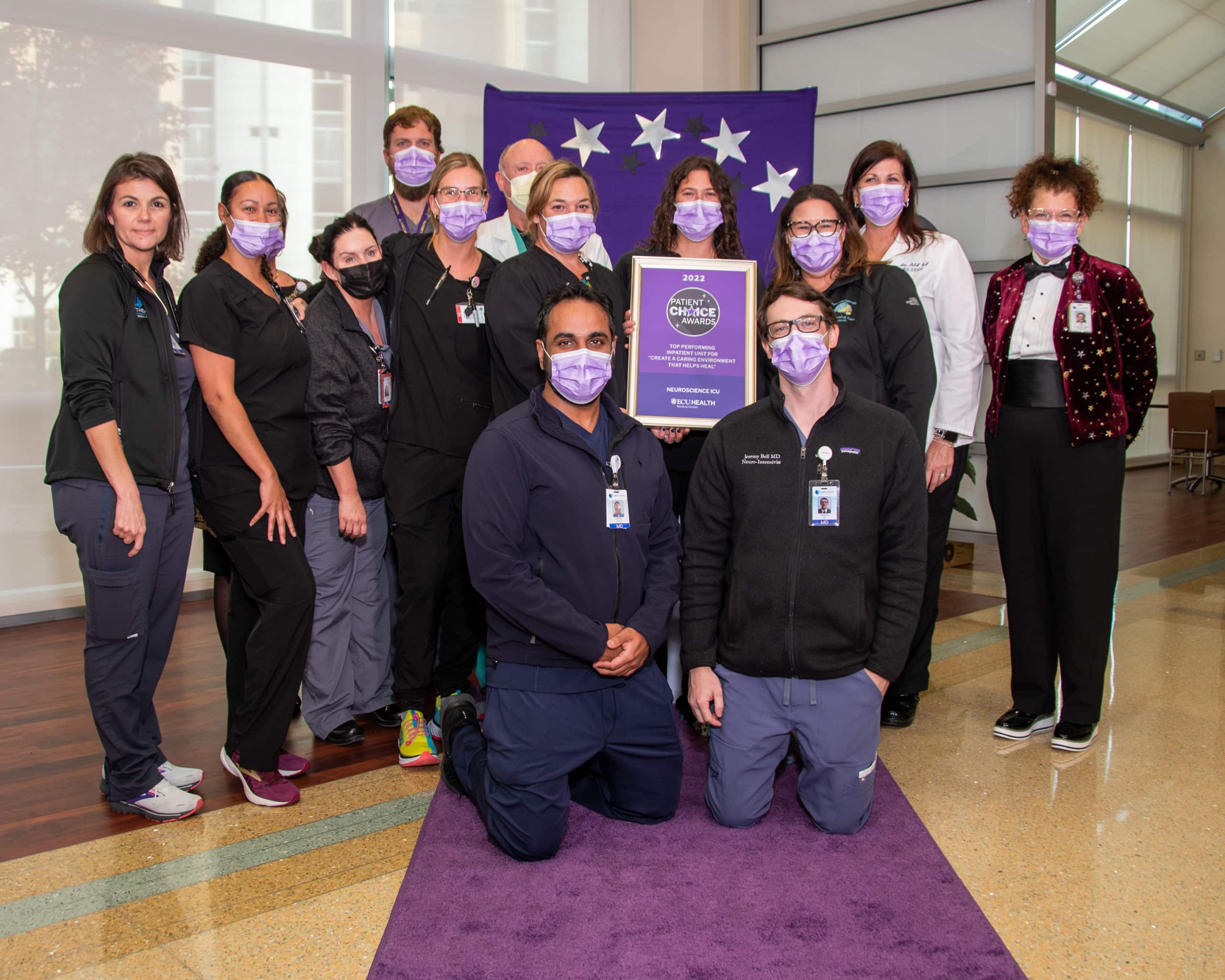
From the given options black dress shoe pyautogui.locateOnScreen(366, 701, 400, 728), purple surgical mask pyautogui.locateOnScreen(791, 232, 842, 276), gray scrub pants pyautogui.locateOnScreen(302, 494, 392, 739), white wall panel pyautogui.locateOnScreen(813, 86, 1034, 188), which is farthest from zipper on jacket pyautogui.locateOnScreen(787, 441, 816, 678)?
white wall panel pyautogui.locateOnScreen(813, 86, 1034, 188)

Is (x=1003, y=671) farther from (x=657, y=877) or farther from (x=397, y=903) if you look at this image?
(x=397, y=903)

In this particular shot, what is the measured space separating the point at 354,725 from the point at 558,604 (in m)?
1.21

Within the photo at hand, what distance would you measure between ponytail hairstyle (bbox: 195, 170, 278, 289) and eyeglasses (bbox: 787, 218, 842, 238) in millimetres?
1482

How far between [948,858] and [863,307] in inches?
61.0

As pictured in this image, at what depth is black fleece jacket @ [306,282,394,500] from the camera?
303 cm

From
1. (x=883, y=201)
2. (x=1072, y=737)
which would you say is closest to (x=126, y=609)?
(x=883, y=201)

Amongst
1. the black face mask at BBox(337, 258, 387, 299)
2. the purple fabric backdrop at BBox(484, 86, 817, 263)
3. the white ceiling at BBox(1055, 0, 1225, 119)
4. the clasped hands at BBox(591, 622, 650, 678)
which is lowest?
the clasped hands at BBox(591, 622, 650, 678)

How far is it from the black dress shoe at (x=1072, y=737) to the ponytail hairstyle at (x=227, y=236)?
274 cm

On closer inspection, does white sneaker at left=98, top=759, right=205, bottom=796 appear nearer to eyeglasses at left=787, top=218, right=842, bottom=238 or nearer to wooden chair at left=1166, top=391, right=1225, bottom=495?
eyeglasses at left=787, top=218, right=842, bottom=238

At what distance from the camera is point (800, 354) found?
8.28 ft

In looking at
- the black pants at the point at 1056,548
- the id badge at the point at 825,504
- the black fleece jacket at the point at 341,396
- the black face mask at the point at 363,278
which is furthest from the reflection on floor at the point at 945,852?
the black face mask at the point at 363,278

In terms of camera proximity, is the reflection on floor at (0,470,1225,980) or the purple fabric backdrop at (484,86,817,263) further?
the purple fabric backdrop at (484,86,817,263)

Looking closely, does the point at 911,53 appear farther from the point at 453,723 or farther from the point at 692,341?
the point at 453,723

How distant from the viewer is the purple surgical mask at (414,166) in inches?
136
